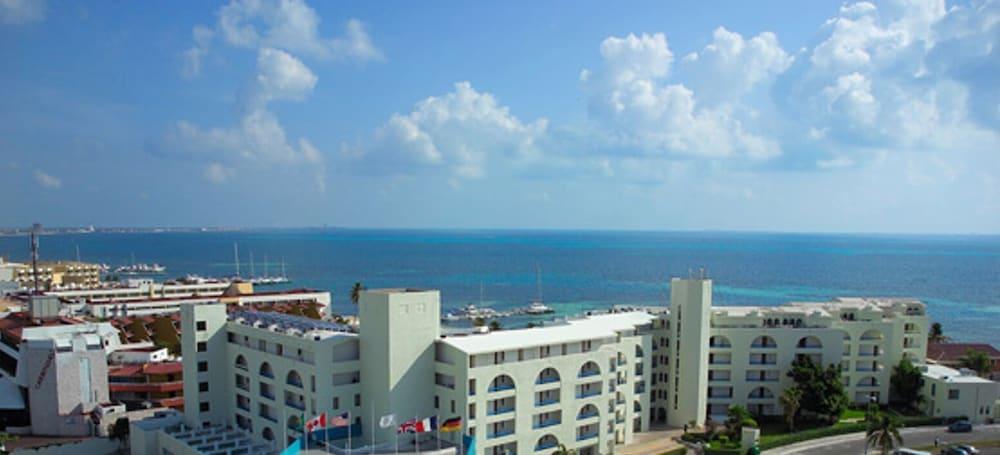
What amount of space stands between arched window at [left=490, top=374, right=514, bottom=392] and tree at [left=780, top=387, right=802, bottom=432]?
30751 mm

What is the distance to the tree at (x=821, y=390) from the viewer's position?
6581 cm

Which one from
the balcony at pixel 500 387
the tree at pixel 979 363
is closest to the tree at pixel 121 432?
the balcony at pixel 500 387

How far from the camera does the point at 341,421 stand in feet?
158

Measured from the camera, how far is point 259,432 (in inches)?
2259

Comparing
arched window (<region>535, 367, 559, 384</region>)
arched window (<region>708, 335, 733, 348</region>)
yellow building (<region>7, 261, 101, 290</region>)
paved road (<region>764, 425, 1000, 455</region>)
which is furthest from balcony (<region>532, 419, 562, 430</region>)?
yellow building (<region>7, 261, 101, 290</region>)

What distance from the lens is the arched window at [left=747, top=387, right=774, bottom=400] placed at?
71.6 m

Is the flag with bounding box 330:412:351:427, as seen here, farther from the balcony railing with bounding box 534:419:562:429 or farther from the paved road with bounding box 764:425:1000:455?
the paved road with bounding box 764:425:1000:455

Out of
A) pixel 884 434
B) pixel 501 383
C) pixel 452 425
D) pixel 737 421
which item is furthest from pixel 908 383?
pixel 452 425

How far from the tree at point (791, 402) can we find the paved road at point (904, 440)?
10.4 feet

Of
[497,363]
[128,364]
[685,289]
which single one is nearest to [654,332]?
[685,289]

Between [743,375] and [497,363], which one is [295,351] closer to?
[497,363]

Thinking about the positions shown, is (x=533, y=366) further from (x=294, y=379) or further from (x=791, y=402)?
(x=791, y=402)

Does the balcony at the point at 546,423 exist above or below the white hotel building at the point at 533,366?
below

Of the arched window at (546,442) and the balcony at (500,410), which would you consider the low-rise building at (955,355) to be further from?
the balcony at (500,410)
